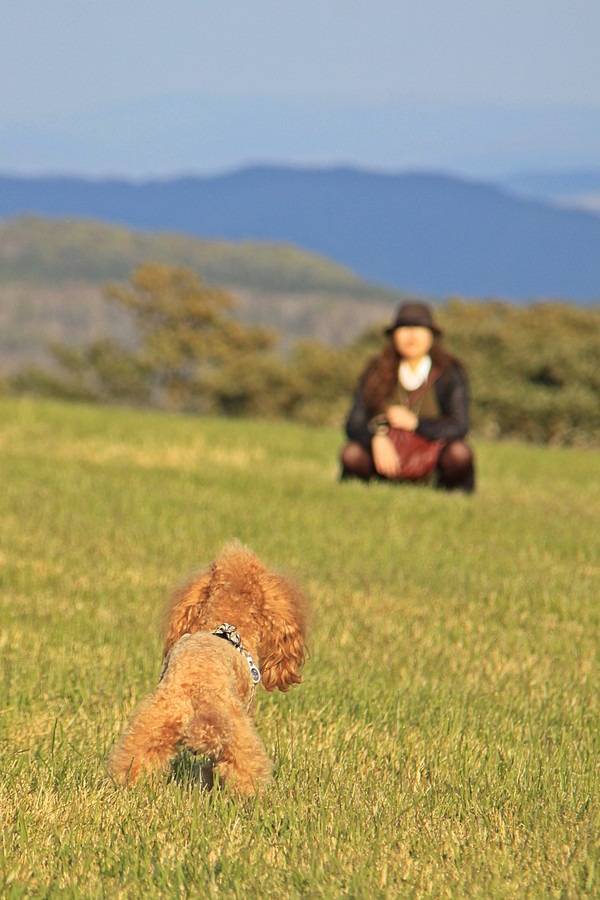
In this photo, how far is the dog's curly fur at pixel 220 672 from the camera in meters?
4.11

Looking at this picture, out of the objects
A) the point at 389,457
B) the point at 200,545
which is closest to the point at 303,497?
the point at 389,457

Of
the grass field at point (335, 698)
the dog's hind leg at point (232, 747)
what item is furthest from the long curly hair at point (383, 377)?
the dog's hind leg at point (232, 747)

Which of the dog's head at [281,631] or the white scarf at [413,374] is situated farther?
the white scarf at [413,374]

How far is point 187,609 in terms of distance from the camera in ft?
15.4

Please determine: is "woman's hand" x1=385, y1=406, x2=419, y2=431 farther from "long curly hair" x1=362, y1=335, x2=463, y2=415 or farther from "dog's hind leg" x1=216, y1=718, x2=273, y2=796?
"dog's hind leg" x1=216, y1=718, x2=273, y2=796

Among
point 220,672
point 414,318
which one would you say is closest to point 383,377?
point 414,318

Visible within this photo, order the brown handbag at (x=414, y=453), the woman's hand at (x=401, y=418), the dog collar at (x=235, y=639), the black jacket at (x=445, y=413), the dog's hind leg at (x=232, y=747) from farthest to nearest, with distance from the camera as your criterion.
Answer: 1. the brown handbag at (x=414, y=453)
2. the black jacket at (x=445, y=413)
3. the woman's hand at (x=401, y=418)
4. the dog collar at (x=235, y=639)
5. the dog's hind leg at (x=232, y=747)

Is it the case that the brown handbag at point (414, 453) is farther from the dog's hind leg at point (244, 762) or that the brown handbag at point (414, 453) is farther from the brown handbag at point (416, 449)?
the dog's hind leg at point (244, 762)

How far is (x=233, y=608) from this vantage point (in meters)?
4.64

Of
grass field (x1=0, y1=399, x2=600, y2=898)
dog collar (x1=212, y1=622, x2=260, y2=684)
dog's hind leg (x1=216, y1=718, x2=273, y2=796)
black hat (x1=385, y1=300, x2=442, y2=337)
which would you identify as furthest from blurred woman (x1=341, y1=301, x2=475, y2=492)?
dog's hind leg (x1=216, y1=718, x2=273, y2=796)

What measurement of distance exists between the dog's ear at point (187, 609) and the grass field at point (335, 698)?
431 millimetres

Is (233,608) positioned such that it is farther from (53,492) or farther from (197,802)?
(53,492)

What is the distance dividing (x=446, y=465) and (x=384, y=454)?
2.97 feet

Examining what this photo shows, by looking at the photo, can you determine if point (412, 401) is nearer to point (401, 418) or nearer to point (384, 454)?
point (401, 418)
